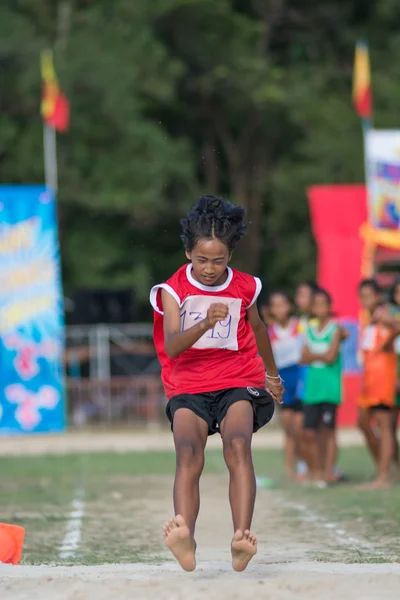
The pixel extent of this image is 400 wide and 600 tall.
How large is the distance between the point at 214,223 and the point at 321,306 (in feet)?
21.8

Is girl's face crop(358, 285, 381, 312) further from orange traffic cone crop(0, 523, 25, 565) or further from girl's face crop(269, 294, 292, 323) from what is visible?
orange traffic cone crop(0, 523, 25, 565)

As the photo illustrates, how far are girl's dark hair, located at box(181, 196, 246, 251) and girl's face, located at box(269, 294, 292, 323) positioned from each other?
22.5 ft

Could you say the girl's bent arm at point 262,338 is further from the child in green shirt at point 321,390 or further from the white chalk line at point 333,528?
the child in green shirt at point 321,390

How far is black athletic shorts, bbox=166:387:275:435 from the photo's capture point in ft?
20.0

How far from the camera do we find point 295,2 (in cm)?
3816

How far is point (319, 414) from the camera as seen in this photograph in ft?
41.2

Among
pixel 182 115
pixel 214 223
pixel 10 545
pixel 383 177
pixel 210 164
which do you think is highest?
pixel 182 115

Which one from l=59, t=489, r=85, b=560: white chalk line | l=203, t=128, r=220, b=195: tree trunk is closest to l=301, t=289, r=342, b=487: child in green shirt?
l=59, t=489, r=85, b=560: white chalk line

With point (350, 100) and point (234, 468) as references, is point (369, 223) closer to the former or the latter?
point (350, 100)

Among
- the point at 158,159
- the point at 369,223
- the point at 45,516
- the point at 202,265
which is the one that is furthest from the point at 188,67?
the point at 202,265

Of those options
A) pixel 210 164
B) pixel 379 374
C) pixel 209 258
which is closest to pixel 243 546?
pixel 209 258

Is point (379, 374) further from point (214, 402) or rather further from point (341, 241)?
point (341, 241)

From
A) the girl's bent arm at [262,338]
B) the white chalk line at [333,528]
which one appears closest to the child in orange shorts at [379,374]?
the white chalk line at [333,528]

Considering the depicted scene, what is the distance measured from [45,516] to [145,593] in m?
4.67
